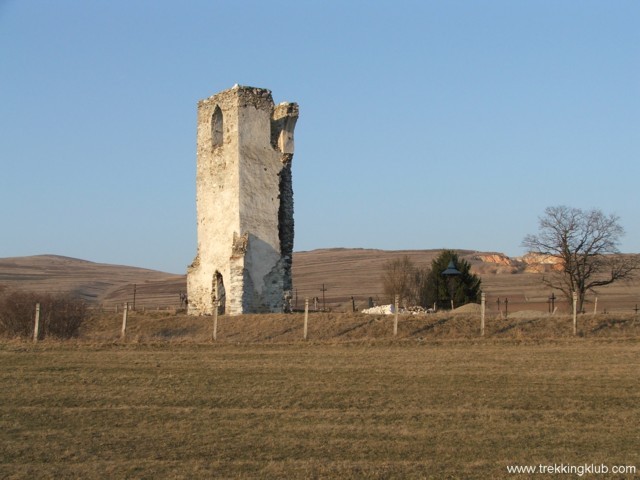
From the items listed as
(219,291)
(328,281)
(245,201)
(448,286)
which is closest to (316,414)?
(245,201)

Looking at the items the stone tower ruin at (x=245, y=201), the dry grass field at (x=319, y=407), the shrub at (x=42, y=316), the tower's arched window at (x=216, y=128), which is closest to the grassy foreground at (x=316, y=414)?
the dry grass field at (x=319, y=407)

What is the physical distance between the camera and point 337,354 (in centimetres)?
2023

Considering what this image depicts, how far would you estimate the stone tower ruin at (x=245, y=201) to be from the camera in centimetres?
3044

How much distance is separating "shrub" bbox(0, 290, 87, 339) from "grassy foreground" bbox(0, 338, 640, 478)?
7.07 meters

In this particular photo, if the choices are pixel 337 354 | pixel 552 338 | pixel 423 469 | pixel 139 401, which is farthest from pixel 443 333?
pixel 423 469

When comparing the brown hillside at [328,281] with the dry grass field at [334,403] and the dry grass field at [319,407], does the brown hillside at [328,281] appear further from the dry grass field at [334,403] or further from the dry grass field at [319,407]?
the dry grass field at [319,407]

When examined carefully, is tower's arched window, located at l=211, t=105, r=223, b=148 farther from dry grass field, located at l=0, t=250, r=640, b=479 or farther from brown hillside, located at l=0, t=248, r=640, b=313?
brown hillside, located at l=0, t=248, r=640, b=313

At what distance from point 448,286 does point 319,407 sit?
29.1 meters

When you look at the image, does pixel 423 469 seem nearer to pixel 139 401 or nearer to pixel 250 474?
pixel 250 474

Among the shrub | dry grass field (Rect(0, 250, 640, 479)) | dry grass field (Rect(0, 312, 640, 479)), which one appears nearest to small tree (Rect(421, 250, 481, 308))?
dry grass field (Rect(0, 250, 640, 479))

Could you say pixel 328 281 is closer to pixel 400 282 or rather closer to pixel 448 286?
pixel 400 282

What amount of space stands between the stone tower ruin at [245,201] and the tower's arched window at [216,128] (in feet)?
0.12

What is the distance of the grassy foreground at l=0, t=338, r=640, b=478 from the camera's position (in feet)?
30.8

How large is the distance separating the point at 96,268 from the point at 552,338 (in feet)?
426
